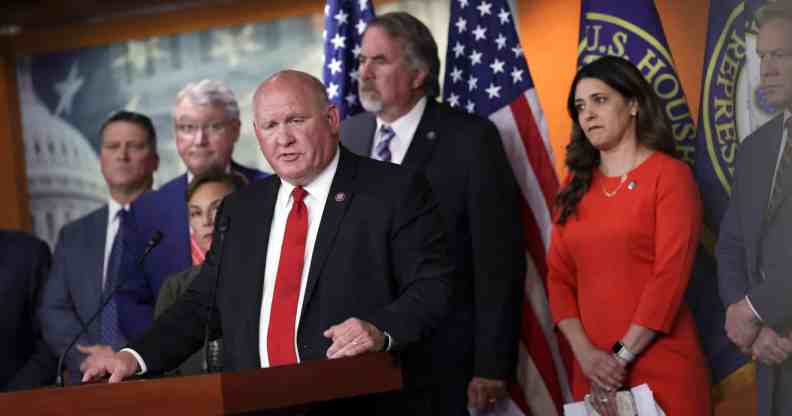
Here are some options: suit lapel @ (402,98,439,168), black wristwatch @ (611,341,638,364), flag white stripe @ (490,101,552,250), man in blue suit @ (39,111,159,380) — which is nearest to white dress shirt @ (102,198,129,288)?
man in blue suit @ (39,111,159,380)

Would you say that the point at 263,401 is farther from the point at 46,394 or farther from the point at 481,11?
the point at 481,11

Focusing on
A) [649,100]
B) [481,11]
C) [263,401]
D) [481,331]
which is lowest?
[481,331]

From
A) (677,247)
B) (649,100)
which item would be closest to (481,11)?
(649,100)

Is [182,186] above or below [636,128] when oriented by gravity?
below

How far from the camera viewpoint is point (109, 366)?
3027mm

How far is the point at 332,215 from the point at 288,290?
24cm

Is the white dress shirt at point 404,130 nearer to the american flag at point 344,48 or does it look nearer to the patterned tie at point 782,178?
the american flag at point 344,48

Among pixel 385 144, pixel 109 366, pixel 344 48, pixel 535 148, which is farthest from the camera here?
pixel 344 48

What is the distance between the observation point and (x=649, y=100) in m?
4.14

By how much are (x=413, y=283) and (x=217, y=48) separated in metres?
4.44

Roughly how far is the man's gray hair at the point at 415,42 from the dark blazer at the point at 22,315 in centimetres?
205

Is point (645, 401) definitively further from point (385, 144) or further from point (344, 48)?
point (344, 48)

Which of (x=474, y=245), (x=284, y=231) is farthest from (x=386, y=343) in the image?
(x=474, y=245)

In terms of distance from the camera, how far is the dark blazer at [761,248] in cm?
370
